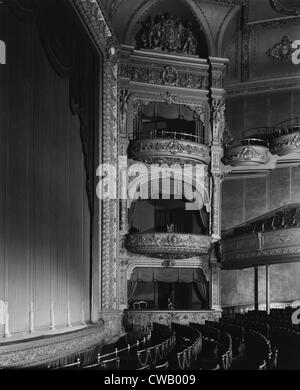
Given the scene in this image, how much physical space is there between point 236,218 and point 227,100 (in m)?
2.51

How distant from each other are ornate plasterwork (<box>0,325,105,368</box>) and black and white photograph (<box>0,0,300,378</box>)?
0.02 meters

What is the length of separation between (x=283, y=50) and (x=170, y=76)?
8.60 ft

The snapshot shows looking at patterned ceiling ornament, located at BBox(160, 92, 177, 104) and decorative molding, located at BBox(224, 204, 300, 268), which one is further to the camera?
patterned ceiling ornament, located at BBox(160, 92, 177, 104)

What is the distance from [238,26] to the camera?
11898mm

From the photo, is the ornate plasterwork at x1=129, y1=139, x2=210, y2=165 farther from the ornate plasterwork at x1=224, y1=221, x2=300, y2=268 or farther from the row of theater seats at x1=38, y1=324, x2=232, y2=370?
the row of theater seats at x1=38, y1=324, x2=232, y2=370

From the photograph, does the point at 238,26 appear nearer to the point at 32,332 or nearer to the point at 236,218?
the point at 236,218

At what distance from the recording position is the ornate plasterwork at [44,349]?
4.42 metres

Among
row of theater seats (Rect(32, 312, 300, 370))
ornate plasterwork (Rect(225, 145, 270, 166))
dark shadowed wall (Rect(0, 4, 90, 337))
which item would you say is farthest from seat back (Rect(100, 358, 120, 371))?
ornate plasterwork (Rect(225, 145, 270, 166))

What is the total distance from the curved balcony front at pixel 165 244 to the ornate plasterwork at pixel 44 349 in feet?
12.4

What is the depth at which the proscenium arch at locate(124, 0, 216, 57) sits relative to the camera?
10.9m

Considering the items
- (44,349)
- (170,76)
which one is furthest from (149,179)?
(44,349)

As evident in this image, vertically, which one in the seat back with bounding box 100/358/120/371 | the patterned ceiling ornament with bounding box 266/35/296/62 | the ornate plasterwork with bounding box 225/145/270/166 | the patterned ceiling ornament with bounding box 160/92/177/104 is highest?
the patterned ceiling ornament with bounding box 266/35/296/62

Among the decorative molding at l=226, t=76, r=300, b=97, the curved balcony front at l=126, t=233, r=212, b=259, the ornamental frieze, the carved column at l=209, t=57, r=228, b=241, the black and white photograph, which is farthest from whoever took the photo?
the decorative molding at l=226, t=76, r=300, b=97
